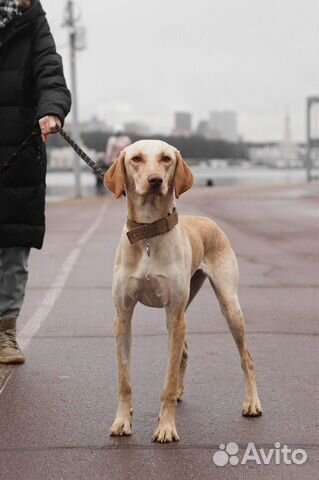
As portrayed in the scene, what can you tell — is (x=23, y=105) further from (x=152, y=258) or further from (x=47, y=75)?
(x=152, y=258)

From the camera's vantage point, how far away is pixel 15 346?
6414mm

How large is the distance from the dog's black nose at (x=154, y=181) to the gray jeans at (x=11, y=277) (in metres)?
2.33

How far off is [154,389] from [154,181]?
1738mm

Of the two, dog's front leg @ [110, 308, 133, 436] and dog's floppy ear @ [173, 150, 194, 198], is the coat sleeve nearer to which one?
dog's floppy ear @ [173, 150, 194, 198]

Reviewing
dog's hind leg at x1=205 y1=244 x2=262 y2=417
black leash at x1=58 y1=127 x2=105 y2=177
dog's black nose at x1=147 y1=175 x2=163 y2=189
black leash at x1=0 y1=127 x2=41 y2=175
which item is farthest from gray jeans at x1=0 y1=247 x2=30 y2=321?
dog's black nose at x1=147 y1=175 x2=163 y2=189

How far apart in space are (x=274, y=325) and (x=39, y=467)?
3822mm

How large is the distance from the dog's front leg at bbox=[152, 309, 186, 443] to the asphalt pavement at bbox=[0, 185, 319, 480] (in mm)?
67

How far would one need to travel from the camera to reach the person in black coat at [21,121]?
616 cm

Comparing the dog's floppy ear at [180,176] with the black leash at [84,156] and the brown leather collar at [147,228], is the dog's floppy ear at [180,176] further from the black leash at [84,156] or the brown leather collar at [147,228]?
the black leash at [84,156]

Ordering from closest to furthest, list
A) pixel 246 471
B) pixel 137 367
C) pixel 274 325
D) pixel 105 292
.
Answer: pixel 246 471, pixel 137 367, pixel 274 325, pixel 105 292

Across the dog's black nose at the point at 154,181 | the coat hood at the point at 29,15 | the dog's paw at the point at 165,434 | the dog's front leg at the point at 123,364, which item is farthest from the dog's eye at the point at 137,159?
the coat hood at the point at 29,15

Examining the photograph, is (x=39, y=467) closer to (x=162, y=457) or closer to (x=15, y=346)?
(x=162, y=457)

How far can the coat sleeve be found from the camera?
5.94 meters

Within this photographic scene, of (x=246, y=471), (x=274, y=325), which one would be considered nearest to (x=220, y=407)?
(x=246, y=471)
